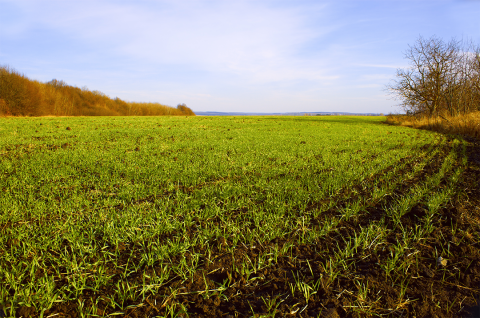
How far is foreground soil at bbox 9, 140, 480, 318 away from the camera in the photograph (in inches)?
75.2

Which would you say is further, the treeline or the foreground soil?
the treeline

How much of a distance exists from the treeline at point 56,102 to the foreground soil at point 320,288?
1695 inches

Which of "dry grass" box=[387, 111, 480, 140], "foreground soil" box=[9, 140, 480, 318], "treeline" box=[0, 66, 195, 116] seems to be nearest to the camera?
"foreground soil" box=[9, 140, 480, 318]

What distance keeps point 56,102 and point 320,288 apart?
Result: 5431 centimetres

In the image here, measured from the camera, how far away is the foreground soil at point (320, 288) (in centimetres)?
191

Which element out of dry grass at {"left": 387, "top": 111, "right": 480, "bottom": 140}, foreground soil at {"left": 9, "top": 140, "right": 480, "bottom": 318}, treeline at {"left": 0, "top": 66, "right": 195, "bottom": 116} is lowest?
foreground soil at {"left": 9, "top": 140, "right": 480, "bottom": 318}

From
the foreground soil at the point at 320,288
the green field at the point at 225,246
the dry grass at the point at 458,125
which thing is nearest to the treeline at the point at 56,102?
the green field at the point at 225,246

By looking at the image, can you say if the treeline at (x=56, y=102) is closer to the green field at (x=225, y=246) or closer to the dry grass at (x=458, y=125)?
the green field at (x=225, y=246)

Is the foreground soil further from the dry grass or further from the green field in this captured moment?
the dry grass

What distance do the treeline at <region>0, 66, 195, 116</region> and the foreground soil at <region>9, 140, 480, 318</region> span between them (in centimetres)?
4305

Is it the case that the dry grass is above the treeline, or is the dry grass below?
below

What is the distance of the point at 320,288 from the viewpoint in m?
2.16

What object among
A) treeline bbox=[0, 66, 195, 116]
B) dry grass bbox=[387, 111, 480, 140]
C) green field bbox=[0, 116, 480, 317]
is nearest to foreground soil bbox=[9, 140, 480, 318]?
green field bbox=[0, 116, 480, 317]

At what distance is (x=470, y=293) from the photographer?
2.13 meters
